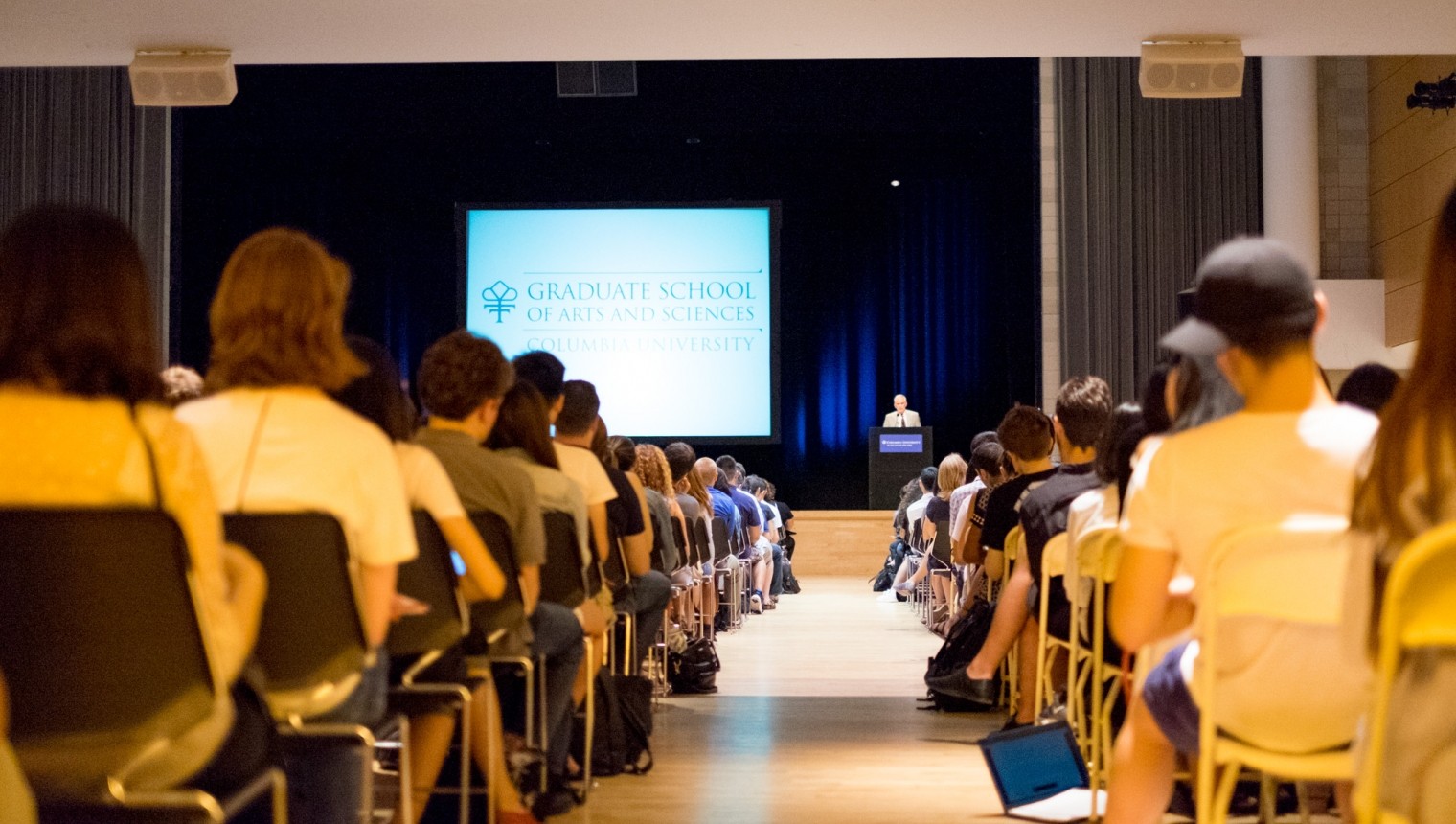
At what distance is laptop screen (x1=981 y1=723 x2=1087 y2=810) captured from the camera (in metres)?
3.51

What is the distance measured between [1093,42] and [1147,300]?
5276mm

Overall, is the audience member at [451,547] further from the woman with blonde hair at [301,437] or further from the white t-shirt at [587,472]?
the white t-shirt at [587,472]

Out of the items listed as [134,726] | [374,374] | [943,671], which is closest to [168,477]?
[134,726]

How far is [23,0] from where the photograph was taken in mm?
5824

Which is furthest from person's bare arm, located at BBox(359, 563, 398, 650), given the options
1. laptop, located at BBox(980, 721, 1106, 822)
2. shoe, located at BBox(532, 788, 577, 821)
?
laptop, located at BBox(980, 721, 1106, 822)

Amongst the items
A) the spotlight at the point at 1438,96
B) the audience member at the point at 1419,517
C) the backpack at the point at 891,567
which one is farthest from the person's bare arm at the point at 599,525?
the backpack at the point at 891,567

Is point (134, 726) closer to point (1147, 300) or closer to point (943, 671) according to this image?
point (943, 671)

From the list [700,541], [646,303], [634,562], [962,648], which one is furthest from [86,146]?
[962,648]

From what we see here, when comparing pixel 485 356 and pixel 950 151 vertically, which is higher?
pixel 950 151

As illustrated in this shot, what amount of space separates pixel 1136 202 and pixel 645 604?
7832mm

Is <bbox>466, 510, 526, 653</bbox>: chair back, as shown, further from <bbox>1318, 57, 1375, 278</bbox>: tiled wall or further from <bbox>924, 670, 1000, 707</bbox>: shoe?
<bbox>1318, 57, 1375, 278</bbox>: tiled wall

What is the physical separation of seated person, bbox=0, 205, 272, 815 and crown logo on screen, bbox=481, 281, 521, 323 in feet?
37.0

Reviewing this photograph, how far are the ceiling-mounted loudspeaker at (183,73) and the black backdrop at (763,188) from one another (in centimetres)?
555

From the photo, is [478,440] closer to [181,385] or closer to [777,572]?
[181,385]
